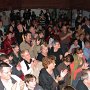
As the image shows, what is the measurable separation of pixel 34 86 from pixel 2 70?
0.48 metres

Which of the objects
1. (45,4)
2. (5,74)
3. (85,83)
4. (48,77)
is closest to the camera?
(5,74)

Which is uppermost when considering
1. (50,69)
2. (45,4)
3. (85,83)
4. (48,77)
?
(45,4)

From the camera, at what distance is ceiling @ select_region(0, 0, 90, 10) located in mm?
13021

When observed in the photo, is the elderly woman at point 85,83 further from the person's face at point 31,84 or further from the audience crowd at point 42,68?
the person's face at point 31,84

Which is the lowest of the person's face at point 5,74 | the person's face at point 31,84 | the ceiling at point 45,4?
the person's face at point 31,84

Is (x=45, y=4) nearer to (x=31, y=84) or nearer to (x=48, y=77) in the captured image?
(x=48, y=77)

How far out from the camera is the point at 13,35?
322 inches

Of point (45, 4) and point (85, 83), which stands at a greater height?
point (45, 4)

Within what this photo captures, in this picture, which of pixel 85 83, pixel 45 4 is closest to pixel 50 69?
pixel 85 83

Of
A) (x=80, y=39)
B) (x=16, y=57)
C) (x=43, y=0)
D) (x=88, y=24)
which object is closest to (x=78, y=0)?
(x=43, y=0)

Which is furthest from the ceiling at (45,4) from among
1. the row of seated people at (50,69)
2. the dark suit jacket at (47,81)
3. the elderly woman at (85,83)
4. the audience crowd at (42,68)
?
the elderly woman at (85,83)

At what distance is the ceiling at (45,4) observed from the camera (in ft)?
42.7

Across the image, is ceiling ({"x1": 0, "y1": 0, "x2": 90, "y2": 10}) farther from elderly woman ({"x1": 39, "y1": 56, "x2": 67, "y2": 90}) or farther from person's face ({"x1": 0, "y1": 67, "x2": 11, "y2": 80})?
person's face ({"x1": 0, "y1": 67, "x2": 11, "y2": 80})

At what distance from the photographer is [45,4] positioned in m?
13.8
